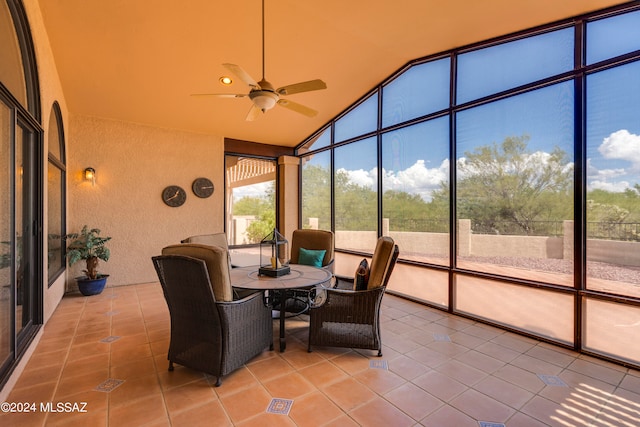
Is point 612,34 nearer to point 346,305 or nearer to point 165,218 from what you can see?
point 346,305

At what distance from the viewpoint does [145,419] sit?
1.97 metres

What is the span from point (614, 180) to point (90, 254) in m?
6.72

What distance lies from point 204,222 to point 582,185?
5899 mm

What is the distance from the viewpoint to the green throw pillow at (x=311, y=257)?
427 cm

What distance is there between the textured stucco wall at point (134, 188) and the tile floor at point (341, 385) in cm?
226

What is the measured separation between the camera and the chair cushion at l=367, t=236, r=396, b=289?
9.14 ft

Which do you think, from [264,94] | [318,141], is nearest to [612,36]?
[264,94]

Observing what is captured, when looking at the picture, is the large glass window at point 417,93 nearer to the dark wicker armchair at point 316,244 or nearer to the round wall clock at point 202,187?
the dark wicker armchair at point 316,244

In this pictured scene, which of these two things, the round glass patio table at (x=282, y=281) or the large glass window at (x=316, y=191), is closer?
the round glass patio table at (x=282, y=281)

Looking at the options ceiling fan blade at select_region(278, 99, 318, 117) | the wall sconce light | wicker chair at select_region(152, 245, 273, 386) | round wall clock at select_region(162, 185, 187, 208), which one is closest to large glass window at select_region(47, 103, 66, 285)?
the wall sconce light

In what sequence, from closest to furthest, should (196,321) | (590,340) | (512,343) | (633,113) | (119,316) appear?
(196,321)
(633,113)
(590,340)
(512,343)
(119,316)

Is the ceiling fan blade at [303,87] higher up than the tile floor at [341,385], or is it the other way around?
the ceiling fan blade at [303,87]

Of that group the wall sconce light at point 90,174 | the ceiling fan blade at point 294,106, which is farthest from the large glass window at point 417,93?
the wall sconce light at point 90,174

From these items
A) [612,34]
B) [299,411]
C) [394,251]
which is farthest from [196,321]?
[612,34]
